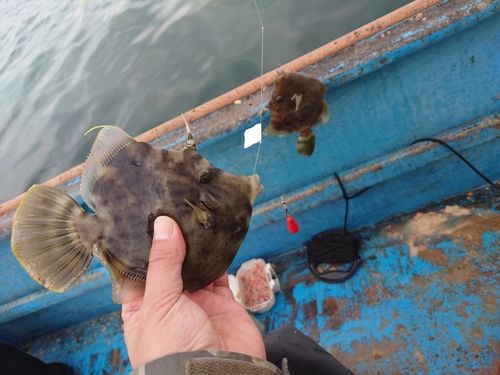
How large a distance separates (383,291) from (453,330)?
51 centimetres

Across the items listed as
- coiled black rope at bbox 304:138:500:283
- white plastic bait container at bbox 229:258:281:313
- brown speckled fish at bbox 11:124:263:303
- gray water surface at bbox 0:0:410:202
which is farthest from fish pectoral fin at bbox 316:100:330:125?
gray water surface at bbox 0:0:410:202

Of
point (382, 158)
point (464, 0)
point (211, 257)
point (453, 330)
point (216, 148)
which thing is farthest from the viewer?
point (382, 158)

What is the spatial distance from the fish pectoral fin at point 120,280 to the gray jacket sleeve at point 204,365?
0.32m

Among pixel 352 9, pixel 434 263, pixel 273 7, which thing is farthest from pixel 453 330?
pixel 273 7

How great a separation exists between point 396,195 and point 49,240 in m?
2.48

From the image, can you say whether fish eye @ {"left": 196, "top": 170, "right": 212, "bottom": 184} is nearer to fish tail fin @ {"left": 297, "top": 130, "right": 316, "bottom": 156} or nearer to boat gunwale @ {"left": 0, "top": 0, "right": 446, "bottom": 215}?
fish tail fin @ {"left": 297, "top": 130, "right": 316, "bottom": 156}

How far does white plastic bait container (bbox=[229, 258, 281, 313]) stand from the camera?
9.82 feet

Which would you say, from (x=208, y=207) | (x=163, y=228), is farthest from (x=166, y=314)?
(x=208, y=207)

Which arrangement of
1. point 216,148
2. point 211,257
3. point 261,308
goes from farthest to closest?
point 261,308 → point 216,148 → point 211,257

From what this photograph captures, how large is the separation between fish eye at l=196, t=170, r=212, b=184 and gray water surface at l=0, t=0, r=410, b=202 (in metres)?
3.99

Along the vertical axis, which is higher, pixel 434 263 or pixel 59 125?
pixel 59 125

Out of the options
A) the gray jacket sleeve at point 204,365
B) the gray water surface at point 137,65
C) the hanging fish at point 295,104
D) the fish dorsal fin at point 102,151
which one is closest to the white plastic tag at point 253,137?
the hanging fish at point 295,104

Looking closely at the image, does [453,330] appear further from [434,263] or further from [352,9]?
[352,9]

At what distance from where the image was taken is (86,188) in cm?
143
